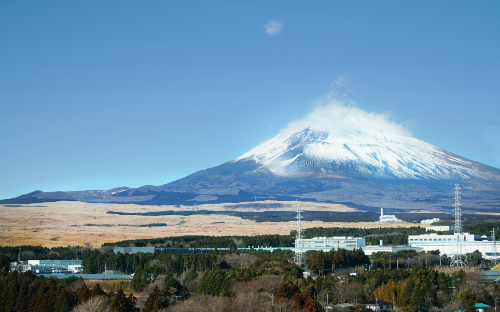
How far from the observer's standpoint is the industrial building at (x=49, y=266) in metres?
76.2

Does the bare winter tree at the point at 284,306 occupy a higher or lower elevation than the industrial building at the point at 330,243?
lower

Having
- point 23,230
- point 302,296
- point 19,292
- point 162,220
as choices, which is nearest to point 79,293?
point 19,292

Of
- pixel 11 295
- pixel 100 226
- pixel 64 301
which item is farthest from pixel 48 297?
pixel 100 226

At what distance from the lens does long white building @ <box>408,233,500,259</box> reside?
296 ft

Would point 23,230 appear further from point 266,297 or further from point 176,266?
point 266,297

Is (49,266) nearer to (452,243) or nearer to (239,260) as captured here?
(239,260)

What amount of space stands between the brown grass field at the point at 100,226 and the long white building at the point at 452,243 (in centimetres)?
4476

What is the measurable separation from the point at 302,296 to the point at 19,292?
22.6m

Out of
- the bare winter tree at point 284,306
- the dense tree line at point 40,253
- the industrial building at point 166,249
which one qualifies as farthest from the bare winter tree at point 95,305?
the industrial building at point 166,249

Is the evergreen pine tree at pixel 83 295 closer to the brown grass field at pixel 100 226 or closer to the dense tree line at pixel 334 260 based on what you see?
the dense tree line at pixel 334 260

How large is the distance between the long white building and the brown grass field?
147 feet

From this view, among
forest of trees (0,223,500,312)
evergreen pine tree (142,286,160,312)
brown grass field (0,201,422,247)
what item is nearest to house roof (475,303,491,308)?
forest of trees (0,223,500,312)

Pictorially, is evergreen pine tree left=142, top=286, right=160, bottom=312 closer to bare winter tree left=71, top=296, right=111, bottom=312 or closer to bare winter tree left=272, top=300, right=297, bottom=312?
bare winter tree left=71, top=296, right=111, bottom=312

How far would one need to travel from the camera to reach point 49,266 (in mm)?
79125
